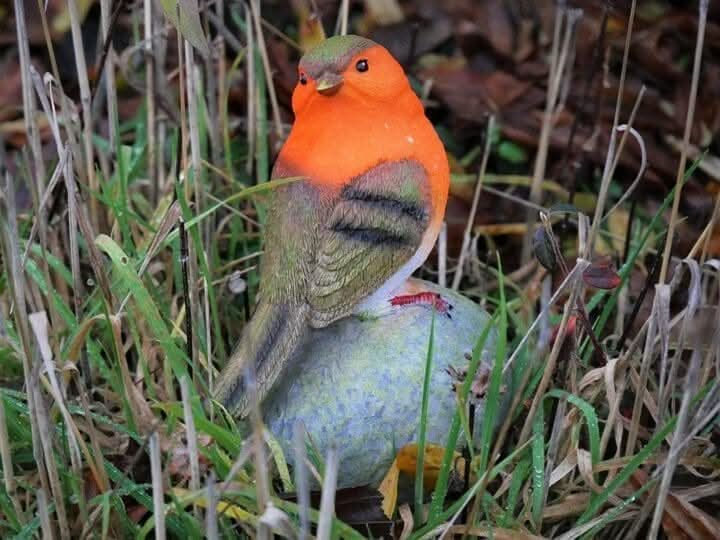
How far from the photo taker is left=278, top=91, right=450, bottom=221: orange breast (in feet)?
4.92

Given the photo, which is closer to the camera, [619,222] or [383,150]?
[383,150]

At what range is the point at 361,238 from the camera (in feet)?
4.93

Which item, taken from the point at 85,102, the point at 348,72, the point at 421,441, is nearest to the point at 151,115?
the point at 85,102

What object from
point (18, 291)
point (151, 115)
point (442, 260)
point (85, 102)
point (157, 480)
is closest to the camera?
point (157, 480)

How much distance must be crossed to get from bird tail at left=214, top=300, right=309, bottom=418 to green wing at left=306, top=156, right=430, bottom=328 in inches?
1.2

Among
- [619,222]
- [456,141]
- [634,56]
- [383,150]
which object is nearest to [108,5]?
[383,150]

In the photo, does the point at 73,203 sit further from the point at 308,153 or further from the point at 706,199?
the point at 706,199

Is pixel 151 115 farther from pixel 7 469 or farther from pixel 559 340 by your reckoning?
pixel 559 340

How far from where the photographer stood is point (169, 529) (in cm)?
147

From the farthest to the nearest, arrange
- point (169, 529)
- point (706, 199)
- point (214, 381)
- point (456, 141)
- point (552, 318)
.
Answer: point (456, 141) < point (706, 199) < point (552, 318) < point (214, 381) < point (169, 529)

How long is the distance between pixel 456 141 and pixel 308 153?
1.16 meters

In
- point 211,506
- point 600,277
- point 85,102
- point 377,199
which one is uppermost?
point 85,102

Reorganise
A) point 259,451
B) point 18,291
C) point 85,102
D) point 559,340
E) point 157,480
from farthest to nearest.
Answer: point 85,102, point 559,340, point 18,291, point 157,480, point 259,451

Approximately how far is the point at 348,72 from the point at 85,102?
1.64 ft
